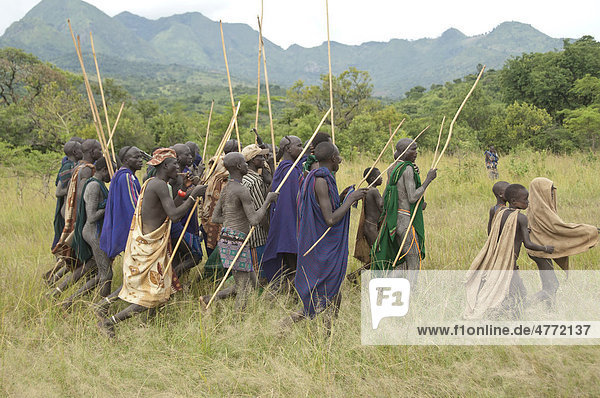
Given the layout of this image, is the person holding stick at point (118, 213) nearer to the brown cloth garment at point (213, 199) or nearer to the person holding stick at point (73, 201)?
the person holding stick at point (73, 201)

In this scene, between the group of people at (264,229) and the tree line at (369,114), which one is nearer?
the group of people at (264,229)

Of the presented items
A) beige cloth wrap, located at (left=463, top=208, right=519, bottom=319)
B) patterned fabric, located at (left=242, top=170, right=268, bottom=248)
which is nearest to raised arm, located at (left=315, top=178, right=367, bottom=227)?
patterned fabric, located at (left=242, top=170, right=268, bottom=248)

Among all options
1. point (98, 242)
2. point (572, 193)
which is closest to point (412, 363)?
point (98, 242)

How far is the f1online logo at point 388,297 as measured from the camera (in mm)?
3812

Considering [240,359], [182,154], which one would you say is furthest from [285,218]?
[240,359]

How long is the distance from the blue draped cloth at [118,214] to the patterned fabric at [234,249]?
91cm

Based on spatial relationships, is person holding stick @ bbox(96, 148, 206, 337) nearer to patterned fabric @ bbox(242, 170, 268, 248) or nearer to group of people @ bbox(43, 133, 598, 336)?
group of people @ bbox(43, 133, 598, 336)

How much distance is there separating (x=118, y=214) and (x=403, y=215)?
263 centimetres

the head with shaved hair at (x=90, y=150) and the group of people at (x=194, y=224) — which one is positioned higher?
the head with shaved hair at (x=90, y=150)

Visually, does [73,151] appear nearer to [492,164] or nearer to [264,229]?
[264,229]

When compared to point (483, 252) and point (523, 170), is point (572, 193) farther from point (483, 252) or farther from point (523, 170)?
point (483, 252)

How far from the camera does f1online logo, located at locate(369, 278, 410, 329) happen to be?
381 cm

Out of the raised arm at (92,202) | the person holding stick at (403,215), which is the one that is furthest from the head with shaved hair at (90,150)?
the person holding stick at (403,215)

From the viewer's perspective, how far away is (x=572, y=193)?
8.22 m
